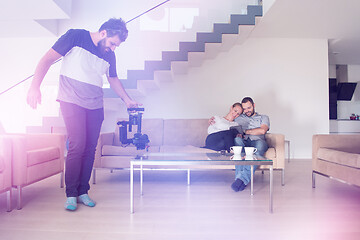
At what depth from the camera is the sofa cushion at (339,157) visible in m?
2.18

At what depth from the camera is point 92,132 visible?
6.91 ft

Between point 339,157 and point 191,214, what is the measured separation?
56.3 inches

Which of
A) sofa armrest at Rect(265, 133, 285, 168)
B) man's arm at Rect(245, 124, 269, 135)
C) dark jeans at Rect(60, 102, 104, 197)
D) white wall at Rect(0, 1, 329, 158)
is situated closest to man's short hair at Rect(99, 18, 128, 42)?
dark jeans at Rect(60, 102, 104, 197)

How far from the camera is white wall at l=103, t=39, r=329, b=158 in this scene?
5.50 meters

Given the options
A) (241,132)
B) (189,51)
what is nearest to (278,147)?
(241,132)

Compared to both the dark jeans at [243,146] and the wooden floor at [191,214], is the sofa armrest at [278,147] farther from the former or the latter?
the wooden floor at [191,214]

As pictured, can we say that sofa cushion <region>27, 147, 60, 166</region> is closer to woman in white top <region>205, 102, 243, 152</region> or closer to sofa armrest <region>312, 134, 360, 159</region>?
woman in white top <region>205, 102, 243, 152</region>

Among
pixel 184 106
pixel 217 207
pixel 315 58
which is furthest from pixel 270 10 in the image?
pixel 217 207

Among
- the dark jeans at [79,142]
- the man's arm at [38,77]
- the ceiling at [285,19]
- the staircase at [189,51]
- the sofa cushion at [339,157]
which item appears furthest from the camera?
the staircase at [189,51]

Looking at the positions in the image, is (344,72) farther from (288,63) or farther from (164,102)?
(164,102)

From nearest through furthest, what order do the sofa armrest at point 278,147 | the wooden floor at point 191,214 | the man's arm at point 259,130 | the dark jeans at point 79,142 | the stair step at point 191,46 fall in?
the wooden floor at point 191,214 → the dark jeans at point 79,142 → the sofa armrest at point 278,147 → the man's arm at point 259,130 → the stair step at point 191,46

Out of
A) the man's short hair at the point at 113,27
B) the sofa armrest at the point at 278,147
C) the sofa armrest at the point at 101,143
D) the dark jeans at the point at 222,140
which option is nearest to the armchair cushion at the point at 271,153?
the sofa armrest at the point at 278,147

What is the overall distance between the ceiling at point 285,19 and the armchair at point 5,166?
2667 mm

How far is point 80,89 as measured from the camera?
1.96 m
